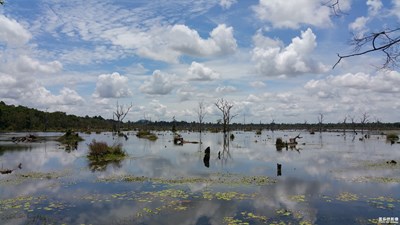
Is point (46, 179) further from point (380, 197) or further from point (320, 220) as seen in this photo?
point (380, 197)

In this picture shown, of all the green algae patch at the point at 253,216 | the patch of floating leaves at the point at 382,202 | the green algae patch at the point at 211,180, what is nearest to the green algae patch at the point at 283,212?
the green algae patch at the point at 253,216

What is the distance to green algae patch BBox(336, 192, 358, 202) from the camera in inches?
627

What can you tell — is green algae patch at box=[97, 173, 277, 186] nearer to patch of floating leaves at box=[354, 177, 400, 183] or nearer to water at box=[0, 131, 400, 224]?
water at box=[0, 131, 400, 224]

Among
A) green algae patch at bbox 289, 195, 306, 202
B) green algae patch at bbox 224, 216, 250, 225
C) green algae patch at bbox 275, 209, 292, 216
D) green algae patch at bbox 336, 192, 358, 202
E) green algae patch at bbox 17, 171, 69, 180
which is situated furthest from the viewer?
green algae patch at bbox 17, 171, 69, 180

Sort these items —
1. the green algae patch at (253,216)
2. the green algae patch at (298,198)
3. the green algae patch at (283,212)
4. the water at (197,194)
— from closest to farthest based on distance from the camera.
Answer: the green algae patch at (253,216)
the water at (197,194)
the green algae patch at (283,212)
the green algae patch at (298,198)

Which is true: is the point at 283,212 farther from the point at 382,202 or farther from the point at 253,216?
the point at 382,202

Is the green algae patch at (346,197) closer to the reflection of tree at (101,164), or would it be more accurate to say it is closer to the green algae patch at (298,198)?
the green algae patch at (298,198)

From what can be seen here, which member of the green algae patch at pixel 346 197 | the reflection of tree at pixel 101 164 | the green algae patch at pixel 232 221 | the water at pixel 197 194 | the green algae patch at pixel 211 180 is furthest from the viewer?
the reflection of tree at pixel 101 164

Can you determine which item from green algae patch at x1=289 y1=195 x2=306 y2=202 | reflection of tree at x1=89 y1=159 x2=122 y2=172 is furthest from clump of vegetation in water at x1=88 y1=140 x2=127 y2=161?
green algae patch at x1=289 y1=195 x2=306 y2=202

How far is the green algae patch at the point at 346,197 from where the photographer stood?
52.3 ft

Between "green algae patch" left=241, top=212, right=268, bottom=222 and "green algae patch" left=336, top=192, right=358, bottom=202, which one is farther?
"green algae patch" left=336, top=192, right=358, bottom=202

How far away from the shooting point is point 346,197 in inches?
644

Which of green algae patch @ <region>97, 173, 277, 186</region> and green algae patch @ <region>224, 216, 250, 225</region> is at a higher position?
green algae patch @ <region>97, 173, 277, 186</region>

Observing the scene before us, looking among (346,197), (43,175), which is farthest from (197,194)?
(43,175)
